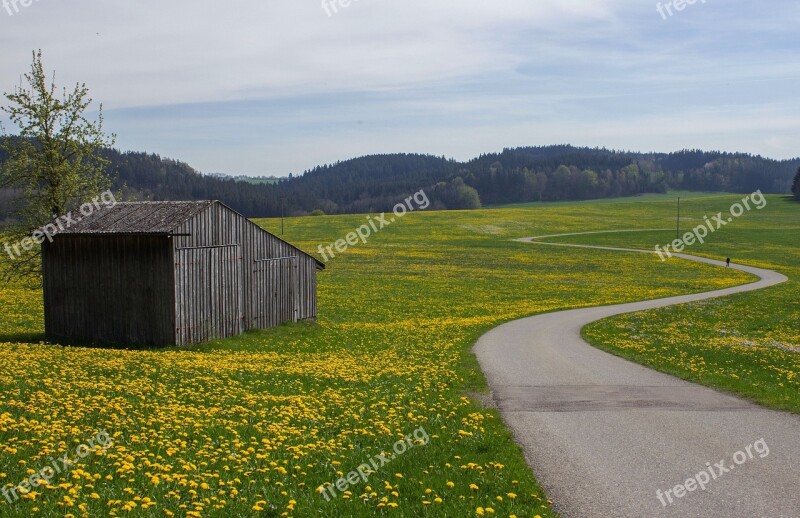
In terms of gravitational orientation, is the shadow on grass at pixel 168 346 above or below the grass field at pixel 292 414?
below

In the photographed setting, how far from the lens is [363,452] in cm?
1231

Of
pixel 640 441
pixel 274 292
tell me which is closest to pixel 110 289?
pixel 274 292

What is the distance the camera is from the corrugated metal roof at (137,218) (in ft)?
91.6

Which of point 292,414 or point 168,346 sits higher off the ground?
point 292,414

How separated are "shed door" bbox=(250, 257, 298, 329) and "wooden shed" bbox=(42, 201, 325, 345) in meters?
0.43

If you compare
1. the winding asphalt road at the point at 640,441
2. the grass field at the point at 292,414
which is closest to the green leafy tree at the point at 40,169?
the grass field at the point at 292,414

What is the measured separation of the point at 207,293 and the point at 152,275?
2.57m

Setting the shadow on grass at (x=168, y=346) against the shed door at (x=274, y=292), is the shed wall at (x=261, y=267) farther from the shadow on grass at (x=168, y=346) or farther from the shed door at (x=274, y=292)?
the shadow on grass at (x=168, y=346)

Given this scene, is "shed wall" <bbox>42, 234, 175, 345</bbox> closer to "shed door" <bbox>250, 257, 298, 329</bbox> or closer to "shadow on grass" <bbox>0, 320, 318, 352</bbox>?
"shadow on grass" <bbox>0, 320, 318, 352</bbox>

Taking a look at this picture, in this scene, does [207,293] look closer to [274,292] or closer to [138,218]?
[138,218]

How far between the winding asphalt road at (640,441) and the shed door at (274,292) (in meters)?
13.8

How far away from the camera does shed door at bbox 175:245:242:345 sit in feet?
91.3

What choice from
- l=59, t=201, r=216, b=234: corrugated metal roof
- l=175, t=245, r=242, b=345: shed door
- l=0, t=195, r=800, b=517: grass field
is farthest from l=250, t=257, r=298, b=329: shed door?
l=59, t=201, r=216, b=234: corrugated metal roof

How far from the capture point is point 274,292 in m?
34.1
